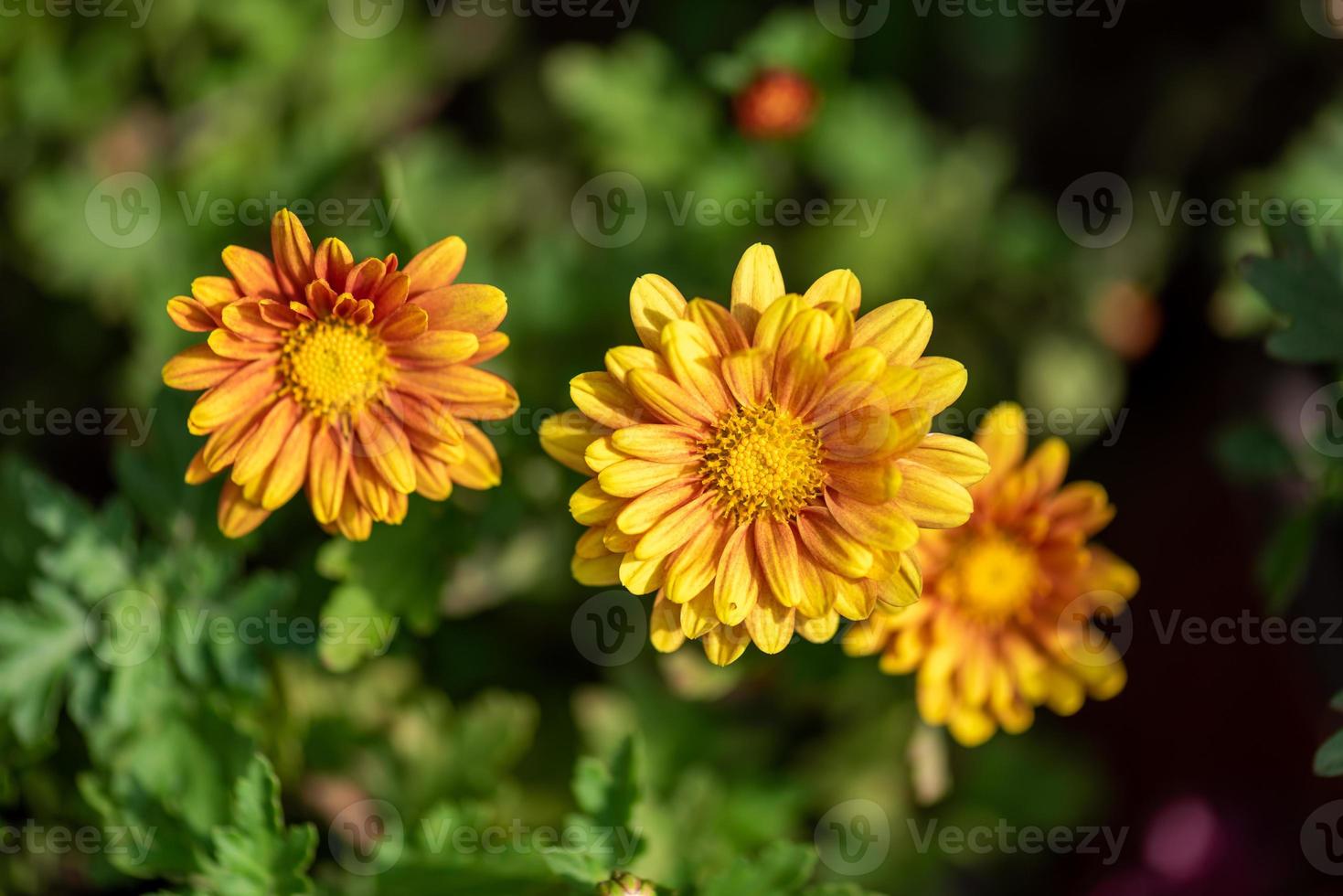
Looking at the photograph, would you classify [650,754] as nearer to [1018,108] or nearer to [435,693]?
[435,693]

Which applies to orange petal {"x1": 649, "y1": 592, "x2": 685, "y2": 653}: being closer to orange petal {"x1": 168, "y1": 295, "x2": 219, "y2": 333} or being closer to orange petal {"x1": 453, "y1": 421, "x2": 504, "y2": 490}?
orange petal {"x1": 453, "y1": 421, "x2": 504, "y2": 490}

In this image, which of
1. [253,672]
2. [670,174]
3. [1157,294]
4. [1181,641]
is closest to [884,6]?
[670,174]

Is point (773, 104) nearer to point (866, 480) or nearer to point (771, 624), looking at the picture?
point (866, 480)

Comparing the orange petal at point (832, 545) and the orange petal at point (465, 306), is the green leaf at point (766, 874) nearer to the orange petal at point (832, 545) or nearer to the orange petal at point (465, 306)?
the orange petal at point (832, 545)

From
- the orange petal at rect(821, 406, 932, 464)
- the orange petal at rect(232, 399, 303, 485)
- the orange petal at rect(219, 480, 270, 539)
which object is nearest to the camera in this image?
the orange petal at rect(821, 406, 932, 464)

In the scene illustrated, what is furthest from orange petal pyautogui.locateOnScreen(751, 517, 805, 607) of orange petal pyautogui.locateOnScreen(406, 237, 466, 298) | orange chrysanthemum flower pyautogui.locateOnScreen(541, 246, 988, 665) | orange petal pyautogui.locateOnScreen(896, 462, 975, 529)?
orange petal pyautogui.locateOnScreen(406, 237, 466, 298)

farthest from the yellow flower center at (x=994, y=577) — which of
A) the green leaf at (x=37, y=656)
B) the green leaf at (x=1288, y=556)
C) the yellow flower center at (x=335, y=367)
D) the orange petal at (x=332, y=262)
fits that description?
the green leaf at (x=37, y=656)
